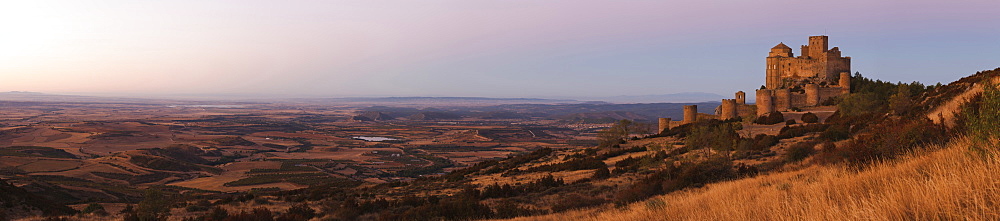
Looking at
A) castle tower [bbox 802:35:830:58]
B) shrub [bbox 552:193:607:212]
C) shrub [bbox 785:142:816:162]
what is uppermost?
castle tower [bbox 802:35:830:58]

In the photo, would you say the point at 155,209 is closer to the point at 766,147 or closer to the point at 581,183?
the point at 581,183

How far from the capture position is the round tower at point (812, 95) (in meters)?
43.3

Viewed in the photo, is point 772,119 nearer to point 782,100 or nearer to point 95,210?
point 782,100

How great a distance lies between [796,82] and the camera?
47312 mm

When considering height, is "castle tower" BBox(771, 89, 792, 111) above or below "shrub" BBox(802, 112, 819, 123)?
above

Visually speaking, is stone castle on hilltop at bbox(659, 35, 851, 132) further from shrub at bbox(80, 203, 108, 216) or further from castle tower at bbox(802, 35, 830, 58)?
shrub at bbox(80, 203, 108, 216)

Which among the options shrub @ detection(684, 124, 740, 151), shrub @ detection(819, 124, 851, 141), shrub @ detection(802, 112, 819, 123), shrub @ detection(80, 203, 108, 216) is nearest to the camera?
shrub @ detection(80, 203, 108, 216)

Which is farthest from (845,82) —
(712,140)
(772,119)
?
(712,140)

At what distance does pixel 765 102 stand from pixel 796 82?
6.84m

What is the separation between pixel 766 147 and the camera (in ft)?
82.4

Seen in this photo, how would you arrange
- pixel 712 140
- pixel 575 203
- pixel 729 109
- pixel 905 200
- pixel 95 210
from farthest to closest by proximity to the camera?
pixel 729 109 → pixel 712 140 → pixel 95 210 → pixel 575 203 → pixel 905 200

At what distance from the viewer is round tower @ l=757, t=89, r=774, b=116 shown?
42.6 m

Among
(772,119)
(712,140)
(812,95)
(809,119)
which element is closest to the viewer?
(712,140)

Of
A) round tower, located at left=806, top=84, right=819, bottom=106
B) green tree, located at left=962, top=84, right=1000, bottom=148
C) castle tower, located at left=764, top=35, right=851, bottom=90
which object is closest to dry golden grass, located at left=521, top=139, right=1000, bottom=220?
green tree, located at left=962, top=84, right=1000, bottom=148
